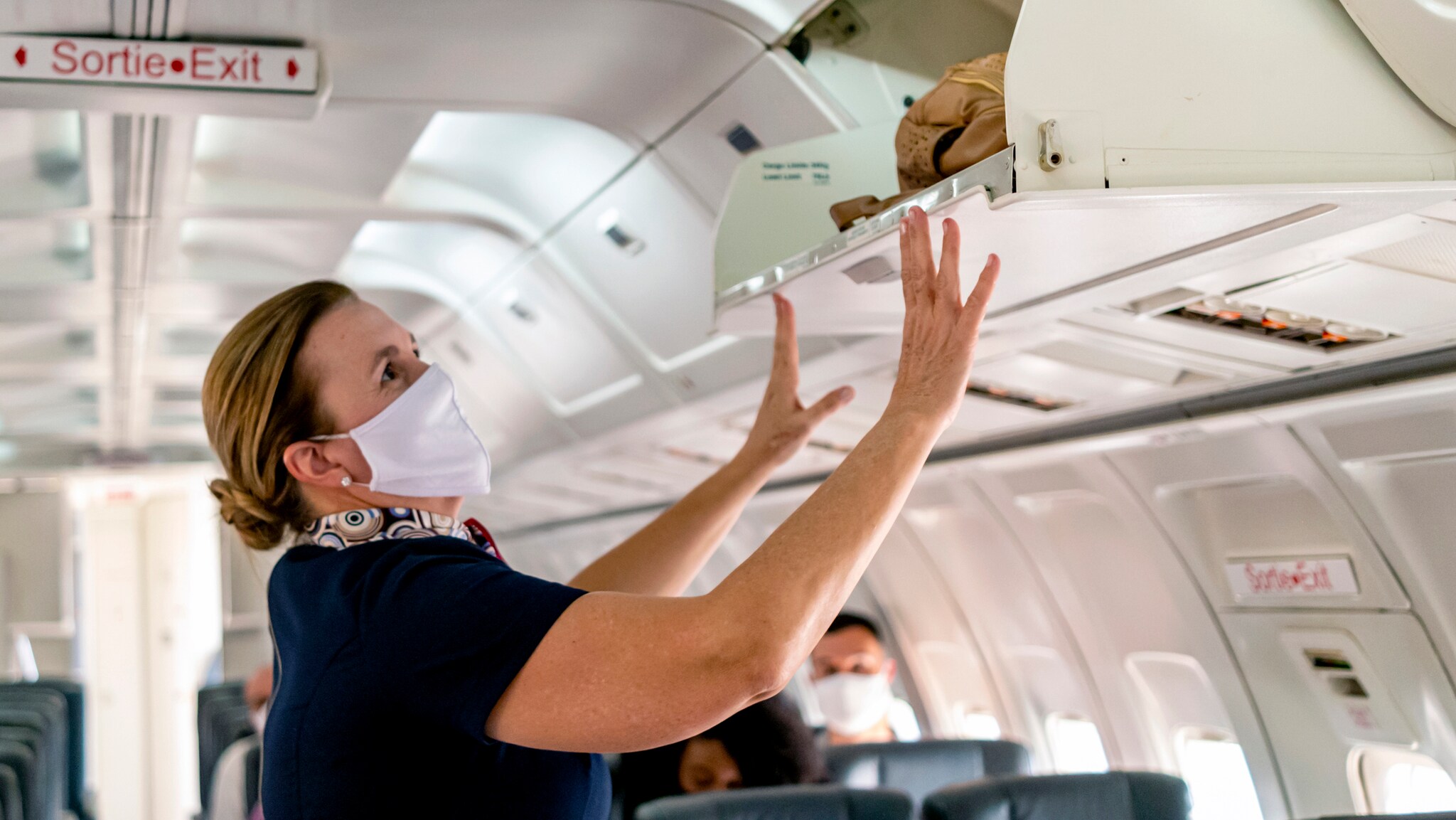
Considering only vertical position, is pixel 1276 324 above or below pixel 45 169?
below

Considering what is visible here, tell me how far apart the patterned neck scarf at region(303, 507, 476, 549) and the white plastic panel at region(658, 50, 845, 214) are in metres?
1.82

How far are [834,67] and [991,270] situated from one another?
1.69m

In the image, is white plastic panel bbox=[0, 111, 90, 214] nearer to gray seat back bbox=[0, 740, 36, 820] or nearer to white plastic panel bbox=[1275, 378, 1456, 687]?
gray seat back bbox=[0, 740, 36, 820]

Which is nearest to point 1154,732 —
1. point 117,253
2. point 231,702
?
point 117,253

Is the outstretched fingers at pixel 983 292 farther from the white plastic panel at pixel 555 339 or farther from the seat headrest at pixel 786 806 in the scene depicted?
the white plastic panel at pixel 555 339

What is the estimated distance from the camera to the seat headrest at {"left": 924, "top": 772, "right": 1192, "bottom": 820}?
8.93 ft

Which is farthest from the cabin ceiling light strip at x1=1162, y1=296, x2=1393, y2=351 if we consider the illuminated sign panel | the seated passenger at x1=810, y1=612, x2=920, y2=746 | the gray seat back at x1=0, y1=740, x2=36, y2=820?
the gray seat back at x1=0, y1=740, x2=36, y2=820

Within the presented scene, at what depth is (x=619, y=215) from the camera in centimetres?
438

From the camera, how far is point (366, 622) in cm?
145

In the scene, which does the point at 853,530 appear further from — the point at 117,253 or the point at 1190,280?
the point at 117,253

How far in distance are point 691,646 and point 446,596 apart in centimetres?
29

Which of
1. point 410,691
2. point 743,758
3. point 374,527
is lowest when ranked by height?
point 743,758

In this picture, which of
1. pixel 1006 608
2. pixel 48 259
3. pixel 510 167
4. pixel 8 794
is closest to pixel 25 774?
pixel 8 794

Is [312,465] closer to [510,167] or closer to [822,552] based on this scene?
[822,552]
